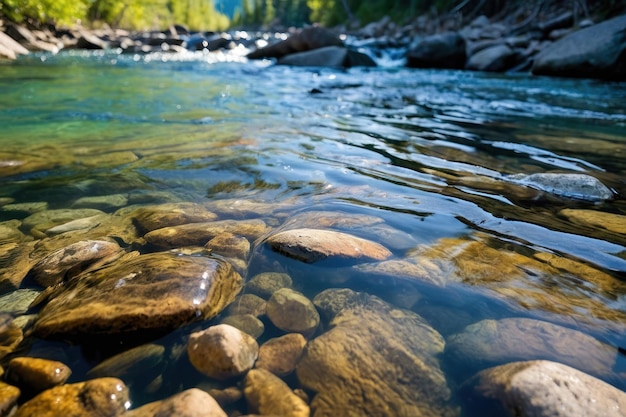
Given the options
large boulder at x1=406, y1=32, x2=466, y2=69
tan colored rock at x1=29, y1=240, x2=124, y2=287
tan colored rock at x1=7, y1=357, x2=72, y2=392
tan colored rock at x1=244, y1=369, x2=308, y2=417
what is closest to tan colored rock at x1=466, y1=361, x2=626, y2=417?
tan colored rock at x1=244, y1=369, x2=308, y2=417

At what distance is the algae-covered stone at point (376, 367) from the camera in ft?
3.34

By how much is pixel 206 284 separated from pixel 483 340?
93 cm

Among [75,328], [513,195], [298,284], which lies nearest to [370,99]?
[513,195]

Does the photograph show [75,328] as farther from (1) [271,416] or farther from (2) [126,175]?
(2) [126,175]

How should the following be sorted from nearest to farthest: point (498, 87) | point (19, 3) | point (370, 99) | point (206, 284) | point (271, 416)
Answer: point (271, 416), point (206, 284), point (370, 99), point (498, 87), point (19, 3)

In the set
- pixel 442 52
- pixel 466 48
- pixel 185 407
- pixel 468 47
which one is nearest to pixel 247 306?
pixel 185 407

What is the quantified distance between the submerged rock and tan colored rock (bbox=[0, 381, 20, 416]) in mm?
2820

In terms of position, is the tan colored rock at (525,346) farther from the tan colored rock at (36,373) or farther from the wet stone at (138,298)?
the tan colored rock at (36,373)

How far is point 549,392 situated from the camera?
0.96 metres

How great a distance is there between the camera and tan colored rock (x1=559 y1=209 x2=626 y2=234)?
1997 mm

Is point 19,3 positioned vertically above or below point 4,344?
above

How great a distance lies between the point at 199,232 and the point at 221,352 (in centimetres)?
86

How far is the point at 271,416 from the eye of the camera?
983mm

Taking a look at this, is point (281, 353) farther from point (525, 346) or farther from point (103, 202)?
point (103, 202)
